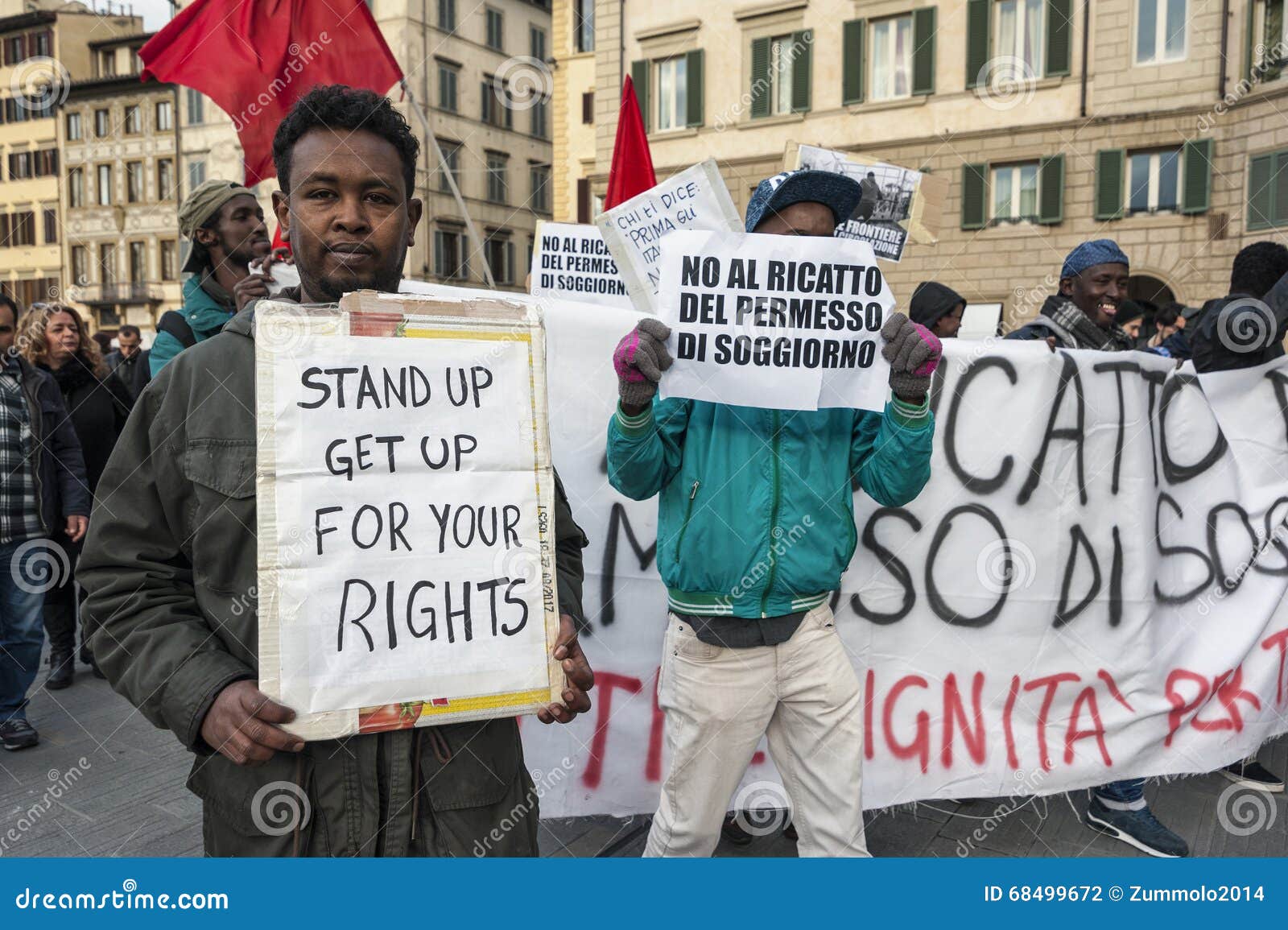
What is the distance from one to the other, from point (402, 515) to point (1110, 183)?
20.1m

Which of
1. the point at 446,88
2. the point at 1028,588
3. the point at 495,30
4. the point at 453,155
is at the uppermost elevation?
the point at 495,30

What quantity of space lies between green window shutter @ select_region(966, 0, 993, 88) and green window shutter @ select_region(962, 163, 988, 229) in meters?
1.80

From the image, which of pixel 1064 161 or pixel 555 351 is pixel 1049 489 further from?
pixel 1064 161

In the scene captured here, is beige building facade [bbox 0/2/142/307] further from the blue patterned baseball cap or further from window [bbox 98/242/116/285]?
the blue patterned baseball cap

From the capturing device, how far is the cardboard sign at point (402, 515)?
4.95 feet

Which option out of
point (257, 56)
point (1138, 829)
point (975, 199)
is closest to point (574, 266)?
point (257, 56)

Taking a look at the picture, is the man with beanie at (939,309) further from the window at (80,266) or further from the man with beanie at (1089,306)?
the window at (80,266)

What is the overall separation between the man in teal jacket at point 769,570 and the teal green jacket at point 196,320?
211 cm

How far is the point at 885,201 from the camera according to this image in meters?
5.61

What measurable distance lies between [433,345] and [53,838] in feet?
9.98

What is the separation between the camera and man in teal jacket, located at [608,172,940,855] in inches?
93.4

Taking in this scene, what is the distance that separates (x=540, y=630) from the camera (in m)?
1.64

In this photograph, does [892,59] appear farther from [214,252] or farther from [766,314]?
[766,314]

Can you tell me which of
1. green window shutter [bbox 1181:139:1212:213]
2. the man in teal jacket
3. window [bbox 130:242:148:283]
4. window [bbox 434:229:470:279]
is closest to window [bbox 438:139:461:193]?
window [bbox 434:229:470:279]
